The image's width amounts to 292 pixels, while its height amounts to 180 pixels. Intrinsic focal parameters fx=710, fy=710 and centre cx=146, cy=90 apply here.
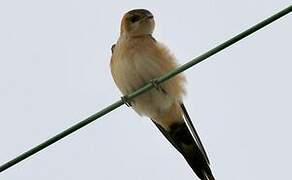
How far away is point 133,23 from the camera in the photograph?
255 inches

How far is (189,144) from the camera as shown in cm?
635

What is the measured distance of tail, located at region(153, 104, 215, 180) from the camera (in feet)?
19.9

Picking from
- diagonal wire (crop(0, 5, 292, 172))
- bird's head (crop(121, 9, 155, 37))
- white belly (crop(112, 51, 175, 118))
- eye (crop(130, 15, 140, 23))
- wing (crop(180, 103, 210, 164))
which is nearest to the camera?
diagonal wire (crop(0, 5, 292, 172))

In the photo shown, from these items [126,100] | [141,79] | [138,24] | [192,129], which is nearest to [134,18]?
[138,24]

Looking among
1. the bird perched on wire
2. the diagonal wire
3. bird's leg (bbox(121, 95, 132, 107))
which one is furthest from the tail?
the diagonal wire

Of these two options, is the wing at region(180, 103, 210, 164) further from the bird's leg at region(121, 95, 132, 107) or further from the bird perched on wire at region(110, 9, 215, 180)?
the bird's leg at region(121, 95, 132, 107)

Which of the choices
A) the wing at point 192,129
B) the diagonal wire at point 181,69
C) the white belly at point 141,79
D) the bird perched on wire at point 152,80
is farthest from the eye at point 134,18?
the diagonal wire at point 181,69

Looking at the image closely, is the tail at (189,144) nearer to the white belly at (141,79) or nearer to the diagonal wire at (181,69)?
the white belly at (141,79)

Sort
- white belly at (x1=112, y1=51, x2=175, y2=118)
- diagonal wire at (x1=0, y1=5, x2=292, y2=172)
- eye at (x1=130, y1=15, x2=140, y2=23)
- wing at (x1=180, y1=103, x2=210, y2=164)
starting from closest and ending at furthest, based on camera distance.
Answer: diagonal wire at (x1=0, y1=5, x2=292, y2=172) < white belly at (x1=112, y1=51, x2=175, y2=118) < wing at (x1=180, y1=103, x2=210, y2=164) < eye at (x1=130, y1=15, x2=140, y2=23)

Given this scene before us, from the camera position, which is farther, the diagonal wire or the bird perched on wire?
the bird perched on wire

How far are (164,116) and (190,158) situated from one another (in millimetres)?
440

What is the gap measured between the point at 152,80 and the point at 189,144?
940 millimetres

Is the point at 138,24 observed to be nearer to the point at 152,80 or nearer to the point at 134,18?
the point at 134,18

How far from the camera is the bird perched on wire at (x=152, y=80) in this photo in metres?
5.91
